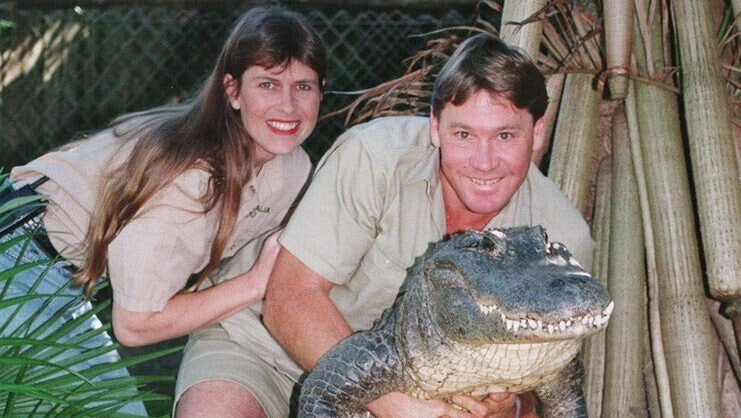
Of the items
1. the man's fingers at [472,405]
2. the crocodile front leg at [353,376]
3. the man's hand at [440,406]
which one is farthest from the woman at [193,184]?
the man's fingers at [472,405]

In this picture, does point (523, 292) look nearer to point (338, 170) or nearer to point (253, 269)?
point (338, 170)

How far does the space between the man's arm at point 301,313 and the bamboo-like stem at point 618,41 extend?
1211 millimetres

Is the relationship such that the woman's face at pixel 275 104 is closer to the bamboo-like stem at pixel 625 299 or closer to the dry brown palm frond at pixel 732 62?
the bamboo-like stem at pixel 625 299

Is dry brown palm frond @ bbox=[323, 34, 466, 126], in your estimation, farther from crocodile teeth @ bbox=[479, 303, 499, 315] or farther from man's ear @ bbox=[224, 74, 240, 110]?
crocodile teeth @ bbox=[479, 303, 499, 315]

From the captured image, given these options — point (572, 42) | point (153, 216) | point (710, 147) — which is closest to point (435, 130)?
point (153, 216)

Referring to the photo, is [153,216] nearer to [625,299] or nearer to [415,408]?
[415,408]

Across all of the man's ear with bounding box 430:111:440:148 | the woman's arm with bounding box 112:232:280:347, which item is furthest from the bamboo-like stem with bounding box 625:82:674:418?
the woman's arm with bounding box 112:232:280:347

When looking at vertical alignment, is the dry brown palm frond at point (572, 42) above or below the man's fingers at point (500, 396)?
above

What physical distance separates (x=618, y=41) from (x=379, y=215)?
1.07 meters

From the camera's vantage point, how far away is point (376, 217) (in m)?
2.64

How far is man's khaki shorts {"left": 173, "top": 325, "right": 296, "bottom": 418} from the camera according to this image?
271 cm

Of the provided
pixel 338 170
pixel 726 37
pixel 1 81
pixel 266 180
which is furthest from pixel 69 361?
pixel 1 81

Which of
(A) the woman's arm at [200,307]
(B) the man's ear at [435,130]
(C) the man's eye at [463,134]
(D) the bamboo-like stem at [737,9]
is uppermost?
(D) the bamboo-like stem at [737,9]

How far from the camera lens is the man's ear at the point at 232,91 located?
9.84ft
